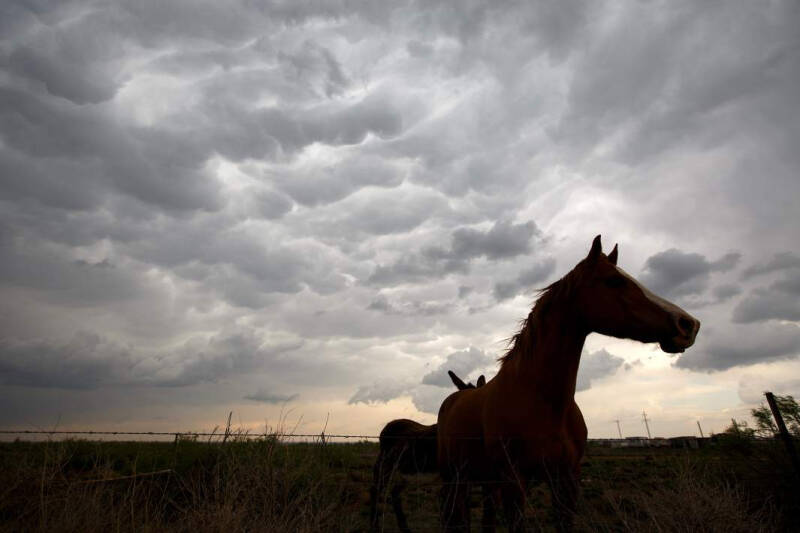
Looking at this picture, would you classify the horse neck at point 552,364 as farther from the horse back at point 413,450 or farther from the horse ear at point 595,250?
the horse back at point 413,450

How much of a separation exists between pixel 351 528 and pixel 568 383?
2656 millimetres

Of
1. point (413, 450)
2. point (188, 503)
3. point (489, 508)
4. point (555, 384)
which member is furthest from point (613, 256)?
point (188, 503)

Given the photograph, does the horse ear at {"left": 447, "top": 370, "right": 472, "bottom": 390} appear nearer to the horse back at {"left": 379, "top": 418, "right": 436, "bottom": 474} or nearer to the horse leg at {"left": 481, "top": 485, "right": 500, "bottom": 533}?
the horse back at {"left": 379, "top": 418, "right": 436, "bottom": 474}

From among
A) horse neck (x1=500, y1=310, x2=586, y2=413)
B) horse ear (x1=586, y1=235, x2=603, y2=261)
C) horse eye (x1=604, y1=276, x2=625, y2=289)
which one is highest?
horse ear (x1=586, y1=235, x2=603, y2=261)

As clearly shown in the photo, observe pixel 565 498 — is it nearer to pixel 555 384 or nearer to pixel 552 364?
pixel 555 384

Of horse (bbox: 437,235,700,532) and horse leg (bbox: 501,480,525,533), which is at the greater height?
horse (bbox: 437,235,700,532)

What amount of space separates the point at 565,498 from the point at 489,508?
640 millimetres

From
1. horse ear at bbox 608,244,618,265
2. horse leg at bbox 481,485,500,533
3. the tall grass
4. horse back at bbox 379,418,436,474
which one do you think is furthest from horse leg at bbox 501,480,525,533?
horse ear at bbox 608,244,618,265

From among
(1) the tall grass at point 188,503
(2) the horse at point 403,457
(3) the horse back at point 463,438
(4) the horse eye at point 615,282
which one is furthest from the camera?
(2) the horse at point 403,457

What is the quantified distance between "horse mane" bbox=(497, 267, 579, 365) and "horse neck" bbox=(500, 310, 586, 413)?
40 millimetres

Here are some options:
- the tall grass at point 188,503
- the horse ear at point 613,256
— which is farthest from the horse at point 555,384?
the tall grass at point 188,503

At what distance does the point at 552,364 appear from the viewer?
3.72 m

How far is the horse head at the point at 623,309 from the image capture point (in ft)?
11.0

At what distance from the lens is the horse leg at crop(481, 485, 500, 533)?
365 cm
